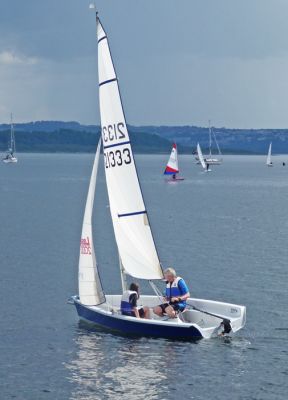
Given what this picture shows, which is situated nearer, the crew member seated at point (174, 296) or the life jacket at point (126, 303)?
the crew member seated at point (174, 296)

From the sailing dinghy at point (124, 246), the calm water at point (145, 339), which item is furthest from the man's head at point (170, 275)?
the calm water at point (145, 339)

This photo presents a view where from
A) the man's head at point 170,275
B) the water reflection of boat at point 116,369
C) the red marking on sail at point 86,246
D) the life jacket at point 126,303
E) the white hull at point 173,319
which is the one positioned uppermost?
the red marking on sail at point 86,246

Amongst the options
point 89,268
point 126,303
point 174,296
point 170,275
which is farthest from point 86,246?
point 174,296

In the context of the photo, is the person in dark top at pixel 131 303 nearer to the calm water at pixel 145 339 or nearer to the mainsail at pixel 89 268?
the calm water at pixel 145 339

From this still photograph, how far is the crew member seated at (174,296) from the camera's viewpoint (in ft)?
107

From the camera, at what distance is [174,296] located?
32.8 metres

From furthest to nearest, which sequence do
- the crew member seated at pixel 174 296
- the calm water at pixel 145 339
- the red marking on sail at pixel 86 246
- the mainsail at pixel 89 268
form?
the red marking on sail at pixel 86 246
the mainsail at pixel 89 268
the crew member seated at pixel 174 296
the calm water at pixel 145 339

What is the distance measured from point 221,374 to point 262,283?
56.7 ft

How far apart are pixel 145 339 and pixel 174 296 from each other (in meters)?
1.86

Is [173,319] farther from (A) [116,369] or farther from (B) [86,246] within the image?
(B) [86,246]

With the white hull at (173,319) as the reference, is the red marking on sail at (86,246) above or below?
above

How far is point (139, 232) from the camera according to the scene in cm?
3397

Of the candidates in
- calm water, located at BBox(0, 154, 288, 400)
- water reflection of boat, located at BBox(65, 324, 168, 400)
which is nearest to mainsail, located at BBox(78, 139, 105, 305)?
calm water, located at BBox(0, 154, 288, 400)

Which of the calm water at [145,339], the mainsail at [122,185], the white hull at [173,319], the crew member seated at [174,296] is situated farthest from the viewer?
the mainsail at [122,185]
